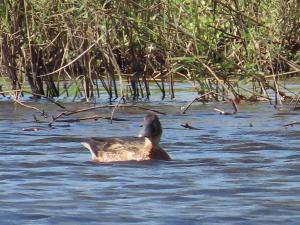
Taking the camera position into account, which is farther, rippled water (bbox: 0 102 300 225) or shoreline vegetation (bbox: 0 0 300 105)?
shoreline vegetation (bbox: 0 0 300 105)

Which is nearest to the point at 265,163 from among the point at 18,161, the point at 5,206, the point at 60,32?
the point at 18,161

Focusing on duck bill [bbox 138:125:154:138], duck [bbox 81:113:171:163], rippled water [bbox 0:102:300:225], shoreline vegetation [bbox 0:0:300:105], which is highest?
shoreline vegetation [bbox 0:0:300:105]

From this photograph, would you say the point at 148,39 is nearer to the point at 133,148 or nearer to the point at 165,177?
the point at 133,148

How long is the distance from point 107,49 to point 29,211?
5350 mm

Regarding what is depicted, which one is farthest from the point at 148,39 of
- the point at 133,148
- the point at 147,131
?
the point at 147,131

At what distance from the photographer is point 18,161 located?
8.59 meters

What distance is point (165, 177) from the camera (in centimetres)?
777

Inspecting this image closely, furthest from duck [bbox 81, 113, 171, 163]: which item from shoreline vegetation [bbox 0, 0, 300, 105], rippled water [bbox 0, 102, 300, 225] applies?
shoreline vegetation [bbox 0, 0, 300, 105]

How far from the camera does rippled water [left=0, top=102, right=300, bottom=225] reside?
20.8 ft

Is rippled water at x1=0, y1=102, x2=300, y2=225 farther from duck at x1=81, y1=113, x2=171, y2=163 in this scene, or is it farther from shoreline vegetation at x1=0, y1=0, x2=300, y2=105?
shoreline vegetation at x1=0, y1=0, x2=300, y2=105

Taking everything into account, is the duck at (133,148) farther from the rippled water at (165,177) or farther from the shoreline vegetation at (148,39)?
the shoreline vegetation at (148,39)

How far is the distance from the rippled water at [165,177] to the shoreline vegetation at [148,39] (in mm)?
544

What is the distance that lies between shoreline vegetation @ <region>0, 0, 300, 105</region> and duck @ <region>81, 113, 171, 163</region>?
6.48ft

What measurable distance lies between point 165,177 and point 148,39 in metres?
4.17
